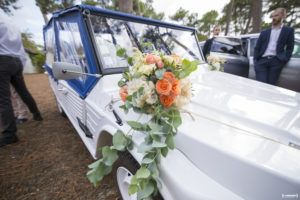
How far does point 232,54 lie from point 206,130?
4.62 m

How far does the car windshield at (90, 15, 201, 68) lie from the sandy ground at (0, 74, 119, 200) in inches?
59.4

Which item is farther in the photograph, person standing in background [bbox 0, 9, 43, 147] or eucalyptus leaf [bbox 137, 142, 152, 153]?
person standing in background [bbox 0, 9, 43, 147]

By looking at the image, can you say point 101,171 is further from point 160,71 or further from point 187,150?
point 160,71

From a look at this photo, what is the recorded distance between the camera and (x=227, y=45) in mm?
4477

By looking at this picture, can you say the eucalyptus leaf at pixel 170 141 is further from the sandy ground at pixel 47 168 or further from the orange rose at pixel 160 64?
the sandy ground at pixel 47 168

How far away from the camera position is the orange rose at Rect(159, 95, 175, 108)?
2.49ft

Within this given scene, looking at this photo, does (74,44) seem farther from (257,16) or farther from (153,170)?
(257,16)

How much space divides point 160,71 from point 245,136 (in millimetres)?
565

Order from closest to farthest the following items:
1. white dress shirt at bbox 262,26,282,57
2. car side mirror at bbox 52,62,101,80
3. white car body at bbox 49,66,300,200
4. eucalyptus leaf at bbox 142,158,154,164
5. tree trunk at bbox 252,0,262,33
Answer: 1. white car body at bbox 49,66,300,200
2. eucalyptus leaf at bbox 142,158,154,164
3. car side mirror at bbox 52,62,101,80
4. white dress shirt at bbox 262,26,282,57
5. tree trunk at bbox 252,0,262,33

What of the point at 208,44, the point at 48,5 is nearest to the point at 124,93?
the point at 208,44

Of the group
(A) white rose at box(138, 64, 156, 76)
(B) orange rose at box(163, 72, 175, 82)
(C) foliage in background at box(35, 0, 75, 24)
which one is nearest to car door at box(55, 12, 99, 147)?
(A) white rose at box(138, 64, 156, 76)

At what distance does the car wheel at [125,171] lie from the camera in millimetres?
955

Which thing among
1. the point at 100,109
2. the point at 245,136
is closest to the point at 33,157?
the point at 100,109

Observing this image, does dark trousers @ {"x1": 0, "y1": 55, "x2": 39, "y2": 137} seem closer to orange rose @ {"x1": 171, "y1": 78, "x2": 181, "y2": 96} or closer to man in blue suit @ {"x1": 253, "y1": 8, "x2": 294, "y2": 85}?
orange rose @ {"x1": 171, "y1": 78, "x2": 181, "y2": 96}
